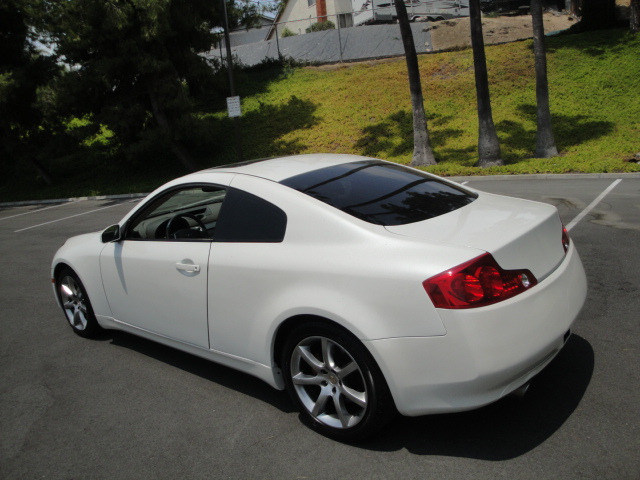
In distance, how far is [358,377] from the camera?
3152mm

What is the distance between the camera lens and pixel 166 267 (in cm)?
401

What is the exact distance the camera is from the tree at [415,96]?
52.7ft

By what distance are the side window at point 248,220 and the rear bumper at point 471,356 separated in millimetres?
966

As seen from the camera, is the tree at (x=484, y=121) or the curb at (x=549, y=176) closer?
the curb at (x=549, y=176)

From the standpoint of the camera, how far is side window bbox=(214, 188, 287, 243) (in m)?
3.49

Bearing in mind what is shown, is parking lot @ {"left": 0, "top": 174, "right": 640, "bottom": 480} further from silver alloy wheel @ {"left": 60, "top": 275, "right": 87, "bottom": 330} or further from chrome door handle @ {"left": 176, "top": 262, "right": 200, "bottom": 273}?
chrome door handle @ {"left": 176, "top": 262, "right": 200, "bottom": 273}

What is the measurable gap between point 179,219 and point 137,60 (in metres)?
→ 17.4

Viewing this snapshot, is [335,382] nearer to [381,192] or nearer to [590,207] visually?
[381,192]

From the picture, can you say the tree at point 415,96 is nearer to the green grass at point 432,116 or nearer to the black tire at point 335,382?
the green grass at point 432,116

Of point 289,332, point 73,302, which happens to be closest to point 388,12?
point 73,302

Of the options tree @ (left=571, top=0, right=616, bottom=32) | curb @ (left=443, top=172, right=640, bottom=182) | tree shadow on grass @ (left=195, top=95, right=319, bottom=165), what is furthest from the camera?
tree @ (left=571, top=0, right=616, bottom=32)

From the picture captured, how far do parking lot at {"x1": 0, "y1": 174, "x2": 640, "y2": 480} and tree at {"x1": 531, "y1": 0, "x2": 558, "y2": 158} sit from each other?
Answer: 444 inches

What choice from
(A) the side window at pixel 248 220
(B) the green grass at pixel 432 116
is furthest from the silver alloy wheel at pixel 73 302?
(B) the green grass at pixel 432 116

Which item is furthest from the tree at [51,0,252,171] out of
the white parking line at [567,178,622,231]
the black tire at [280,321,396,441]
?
the black tire at [280,321,396,441]
